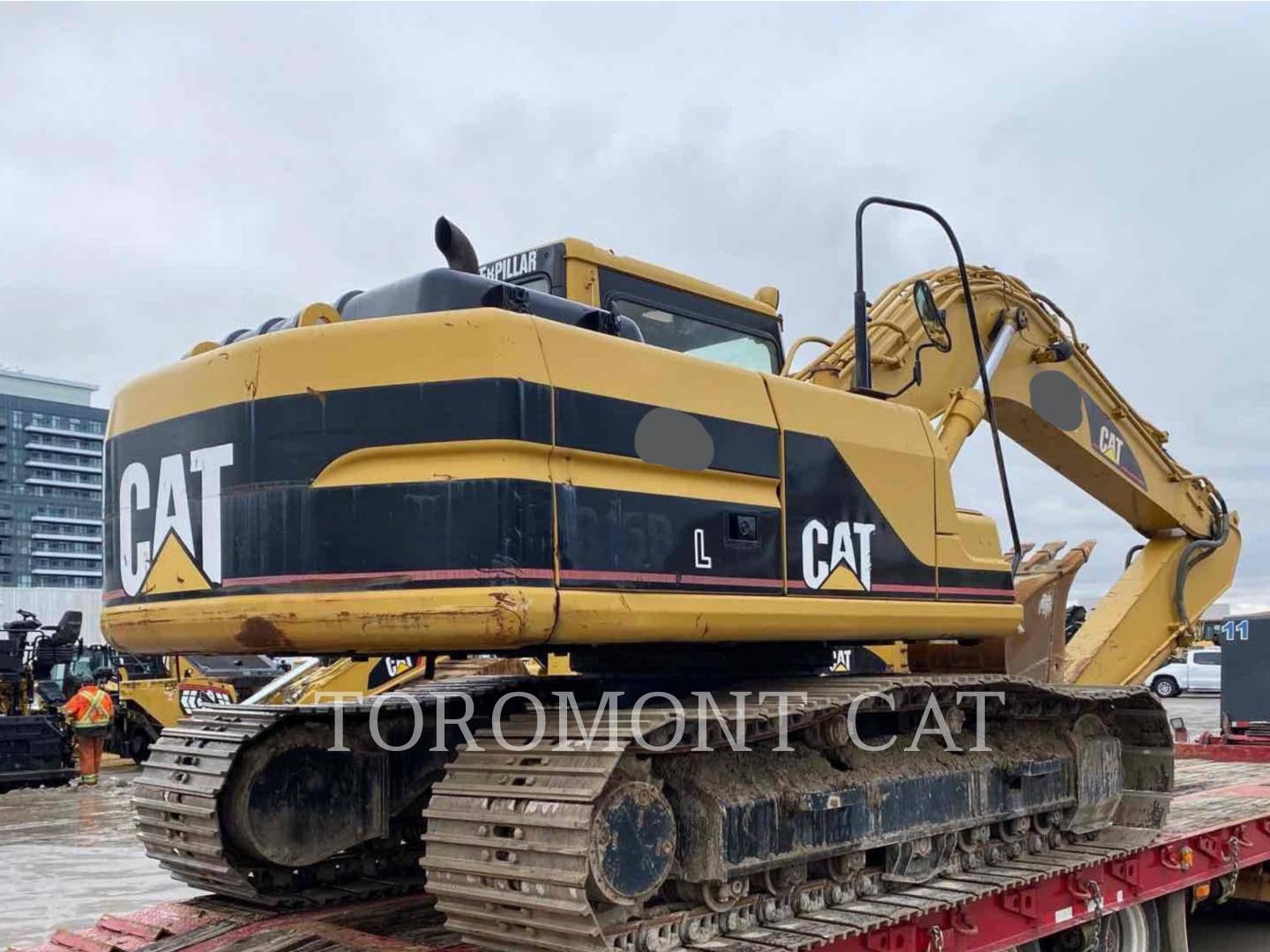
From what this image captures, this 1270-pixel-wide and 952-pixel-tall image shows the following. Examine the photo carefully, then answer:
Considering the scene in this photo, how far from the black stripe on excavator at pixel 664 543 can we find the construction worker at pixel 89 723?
49.0ft

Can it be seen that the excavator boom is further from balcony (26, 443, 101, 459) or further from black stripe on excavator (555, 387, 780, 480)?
balcony (26, 443, 101, 459)

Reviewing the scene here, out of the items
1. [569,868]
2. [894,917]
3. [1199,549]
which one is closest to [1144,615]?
[1199,549]

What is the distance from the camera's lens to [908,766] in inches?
218

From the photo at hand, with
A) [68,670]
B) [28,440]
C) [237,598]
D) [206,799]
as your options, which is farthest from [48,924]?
[28,440]

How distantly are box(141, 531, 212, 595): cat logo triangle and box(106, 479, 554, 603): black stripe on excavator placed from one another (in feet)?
0.63

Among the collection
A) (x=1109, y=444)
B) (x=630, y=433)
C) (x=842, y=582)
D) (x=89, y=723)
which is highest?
(x=1109, y=444)

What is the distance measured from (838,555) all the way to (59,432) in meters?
162

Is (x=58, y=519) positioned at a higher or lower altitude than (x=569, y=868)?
higher

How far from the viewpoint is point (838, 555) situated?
5.16 metres

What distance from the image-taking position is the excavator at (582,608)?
409 centimetres

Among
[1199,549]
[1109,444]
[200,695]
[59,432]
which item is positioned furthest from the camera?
[59,432]

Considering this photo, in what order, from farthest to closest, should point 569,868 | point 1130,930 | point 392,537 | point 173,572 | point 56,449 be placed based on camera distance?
point 56,449 < point 1130,930 < point 173,572 < point 392,537 < point 569,868

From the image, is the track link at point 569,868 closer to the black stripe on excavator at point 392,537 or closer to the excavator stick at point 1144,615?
the black stripe on excavator at point 392,537

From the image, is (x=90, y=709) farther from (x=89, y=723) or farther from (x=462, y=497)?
(x=462, y=497)
